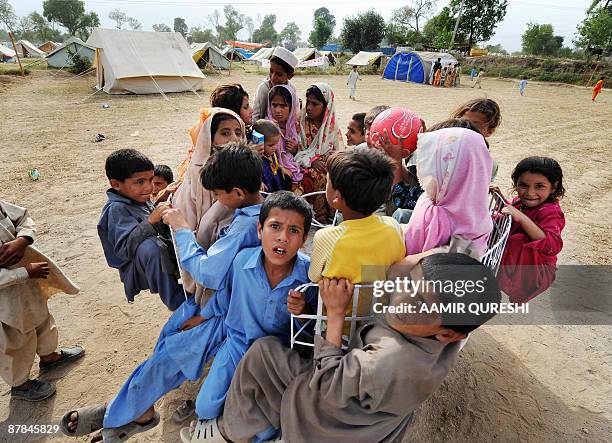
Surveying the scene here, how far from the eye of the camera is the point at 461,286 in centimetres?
123

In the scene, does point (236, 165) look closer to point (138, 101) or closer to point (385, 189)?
point (385, 189)

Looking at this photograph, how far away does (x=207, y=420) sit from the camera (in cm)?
177

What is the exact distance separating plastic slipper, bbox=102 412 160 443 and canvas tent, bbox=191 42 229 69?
2554 cm

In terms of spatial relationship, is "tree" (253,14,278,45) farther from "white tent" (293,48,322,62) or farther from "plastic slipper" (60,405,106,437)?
"plastic slipper" (60,405,106,437)

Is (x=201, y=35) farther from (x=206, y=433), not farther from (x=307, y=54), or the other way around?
(x=206, y=433)

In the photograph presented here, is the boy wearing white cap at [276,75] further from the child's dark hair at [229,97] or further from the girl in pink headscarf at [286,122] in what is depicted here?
the child's dark hair at [229,97]

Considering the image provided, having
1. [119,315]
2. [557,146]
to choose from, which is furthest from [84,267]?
[557,146]

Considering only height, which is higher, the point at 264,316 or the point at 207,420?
the point at 264,316

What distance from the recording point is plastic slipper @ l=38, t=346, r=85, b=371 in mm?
2609

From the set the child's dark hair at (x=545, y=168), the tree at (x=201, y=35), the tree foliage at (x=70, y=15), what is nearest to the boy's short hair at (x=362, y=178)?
the child's dark hair at (x=545, y=168)

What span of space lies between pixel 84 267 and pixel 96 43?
1416 centimetres

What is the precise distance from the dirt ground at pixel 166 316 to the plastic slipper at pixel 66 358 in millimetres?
72

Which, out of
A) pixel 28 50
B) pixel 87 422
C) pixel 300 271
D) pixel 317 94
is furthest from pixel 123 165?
pixel 28 50

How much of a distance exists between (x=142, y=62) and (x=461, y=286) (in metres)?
16.6
